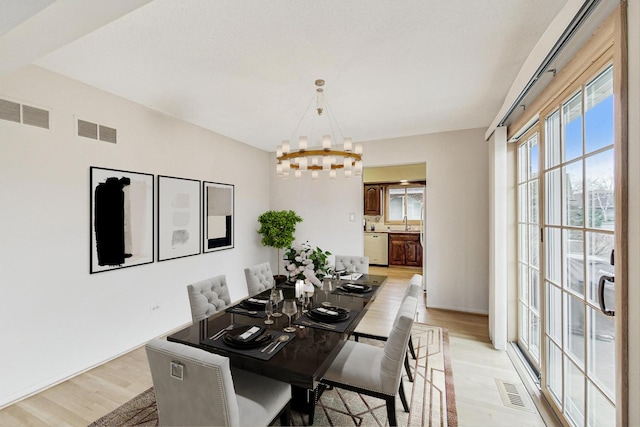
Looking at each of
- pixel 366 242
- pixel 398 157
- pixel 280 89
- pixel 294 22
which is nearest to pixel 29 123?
pixel 280 89

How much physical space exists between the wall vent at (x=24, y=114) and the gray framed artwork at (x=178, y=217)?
3.56 ft

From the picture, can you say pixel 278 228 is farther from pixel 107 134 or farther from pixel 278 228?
pixel 107 134

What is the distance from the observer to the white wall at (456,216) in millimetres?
3953

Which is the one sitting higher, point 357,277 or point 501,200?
point 501,200

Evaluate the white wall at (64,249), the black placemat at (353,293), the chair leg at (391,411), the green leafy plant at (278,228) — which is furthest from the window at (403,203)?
the chair leg at (391,411)

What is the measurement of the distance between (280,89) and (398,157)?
94.8 inches

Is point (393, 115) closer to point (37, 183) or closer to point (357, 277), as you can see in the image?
point (357, 277)

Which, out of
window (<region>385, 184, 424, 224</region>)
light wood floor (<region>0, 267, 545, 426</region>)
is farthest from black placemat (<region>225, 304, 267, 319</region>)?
window (<region>385, 184, 424, 224</region>)

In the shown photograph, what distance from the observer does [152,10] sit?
1.67 meters

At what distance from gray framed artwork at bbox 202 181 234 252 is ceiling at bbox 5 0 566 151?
1140mm

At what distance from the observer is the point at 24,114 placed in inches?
86.7

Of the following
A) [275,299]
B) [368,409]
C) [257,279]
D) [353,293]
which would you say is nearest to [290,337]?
[275,299]

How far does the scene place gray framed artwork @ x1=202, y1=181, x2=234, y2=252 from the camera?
12.8ft

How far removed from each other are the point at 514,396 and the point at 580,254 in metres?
1.32
